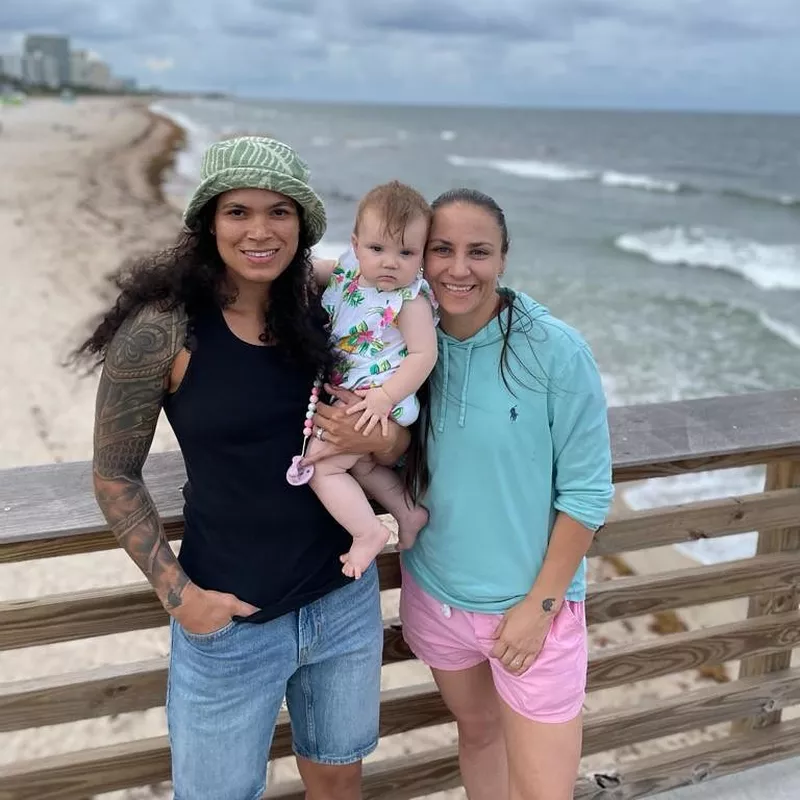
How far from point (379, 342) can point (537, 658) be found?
794 mm

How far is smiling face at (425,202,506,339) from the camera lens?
170 centimetres

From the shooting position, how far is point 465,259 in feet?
5.60

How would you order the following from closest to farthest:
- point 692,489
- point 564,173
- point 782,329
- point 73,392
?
point 692,489 → point 73,392 → point 782,329 → point 564,173

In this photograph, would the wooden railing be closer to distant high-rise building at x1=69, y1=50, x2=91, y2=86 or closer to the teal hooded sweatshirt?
the teal hooded sweatshirt

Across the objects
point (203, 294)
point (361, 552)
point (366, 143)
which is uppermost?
point (366, 143)

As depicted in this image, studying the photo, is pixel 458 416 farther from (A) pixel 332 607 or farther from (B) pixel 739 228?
(B) pixel 739 228

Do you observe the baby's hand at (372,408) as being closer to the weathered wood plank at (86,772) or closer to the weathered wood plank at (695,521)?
the weathered wood plank at (695,521)

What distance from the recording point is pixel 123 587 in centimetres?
189

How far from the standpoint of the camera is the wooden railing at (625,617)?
183cm

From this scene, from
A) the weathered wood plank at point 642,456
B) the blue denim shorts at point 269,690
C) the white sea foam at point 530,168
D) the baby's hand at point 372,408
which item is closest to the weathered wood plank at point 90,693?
the blue denim shorts at point 269,690

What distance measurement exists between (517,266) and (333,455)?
17.4 metres

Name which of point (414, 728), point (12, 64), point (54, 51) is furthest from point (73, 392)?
point (54, 51)

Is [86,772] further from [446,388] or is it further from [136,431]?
[446,388]

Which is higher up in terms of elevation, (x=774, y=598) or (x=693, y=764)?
(x=774, y=598)
